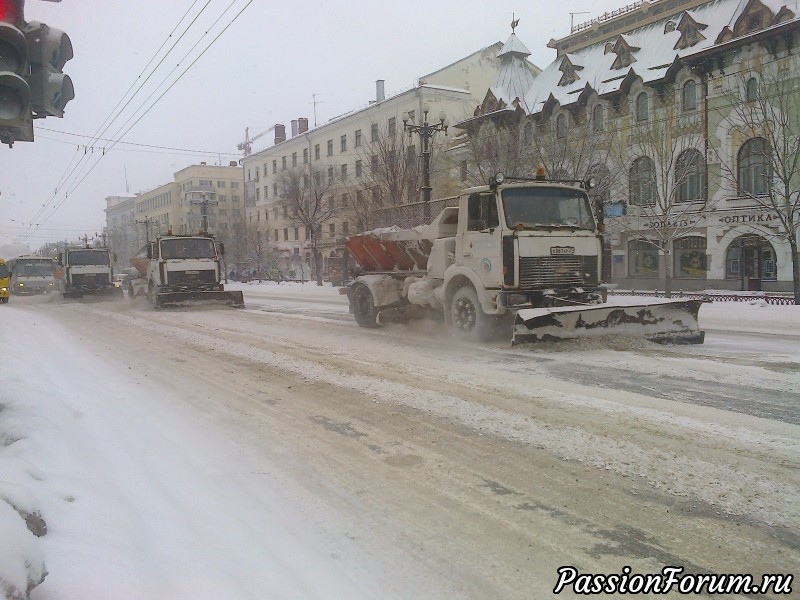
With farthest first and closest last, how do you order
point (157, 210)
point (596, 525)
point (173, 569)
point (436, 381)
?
1. point (157, 210)
2. point (436, 381)
3. point (596, 525)
4. point (173, 569)

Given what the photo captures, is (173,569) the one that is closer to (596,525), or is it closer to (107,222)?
(596,525)

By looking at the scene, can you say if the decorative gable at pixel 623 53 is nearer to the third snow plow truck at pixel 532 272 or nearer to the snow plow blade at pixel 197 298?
the snow plow blade at pixel 197 298

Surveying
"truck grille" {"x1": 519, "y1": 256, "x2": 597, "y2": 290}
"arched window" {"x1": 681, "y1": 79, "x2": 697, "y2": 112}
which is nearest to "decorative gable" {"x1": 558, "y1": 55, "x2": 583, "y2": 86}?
"arched window" {"x1": 681, "y1": 79, "x2": 697, "y2": 112}

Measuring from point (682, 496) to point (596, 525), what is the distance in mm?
724

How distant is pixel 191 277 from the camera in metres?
20.2

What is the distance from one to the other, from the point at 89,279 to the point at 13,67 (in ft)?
86.7

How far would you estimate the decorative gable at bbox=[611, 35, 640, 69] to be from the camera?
31.3 m

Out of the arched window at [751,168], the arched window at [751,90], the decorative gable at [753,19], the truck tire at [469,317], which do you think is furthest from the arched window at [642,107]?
the truck tire at [469,317]

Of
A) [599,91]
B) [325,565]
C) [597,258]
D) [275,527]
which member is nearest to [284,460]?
[275,527]

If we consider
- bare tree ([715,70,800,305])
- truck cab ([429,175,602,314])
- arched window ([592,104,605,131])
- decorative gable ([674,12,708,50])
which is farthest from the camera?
arched window ([592,104,605,131])

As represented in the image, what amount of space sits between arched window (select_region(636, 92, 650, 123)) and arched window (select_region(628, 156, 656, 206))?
14.8ft

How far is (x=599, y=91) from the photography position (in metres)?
30.7

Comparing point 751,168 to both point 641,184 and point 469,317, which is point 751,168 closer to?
point 641,184

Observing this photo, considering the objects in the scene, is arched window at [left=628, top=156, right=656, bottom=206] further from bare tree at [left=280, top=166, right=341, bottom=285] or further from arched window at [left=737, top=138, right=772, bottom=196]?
bare tree at [left=280, top=166, right=341, bottom=285]
